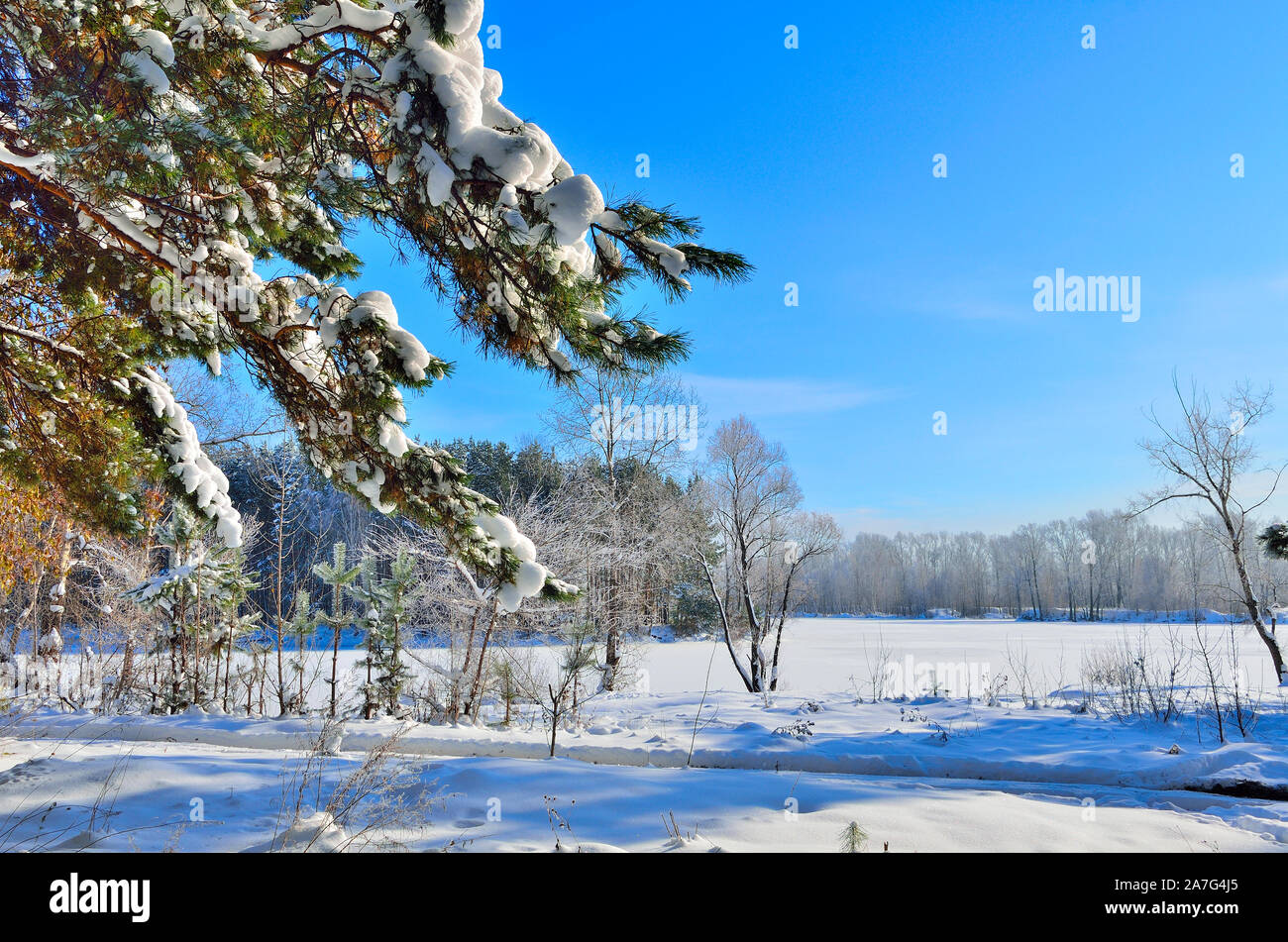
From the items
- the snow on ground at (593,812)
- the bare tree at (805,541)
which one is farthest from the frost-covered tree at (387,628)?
the bare tree at (805,541)

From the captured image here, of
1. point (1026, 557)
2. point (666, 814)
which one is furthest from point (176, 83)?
point (1026, 557)

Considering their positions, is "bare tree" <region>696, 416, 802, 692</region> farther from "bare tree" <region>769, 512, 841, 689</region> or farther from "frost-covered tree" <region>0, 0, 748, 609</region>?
"frost-covered tree" <region>0, 0, 748, 609</region>

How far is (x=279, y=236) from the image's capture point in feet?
14.6

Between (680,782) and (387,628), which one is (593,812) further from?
(387,628)

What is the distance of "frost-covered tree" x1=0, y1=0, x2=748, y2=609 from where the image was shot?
2986 millimetres

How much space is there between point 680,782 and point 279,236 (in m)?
4.99

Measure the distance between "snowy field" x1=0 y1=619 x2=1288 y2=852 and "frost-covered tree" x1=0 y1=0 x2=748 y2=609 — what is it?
5.06 ft

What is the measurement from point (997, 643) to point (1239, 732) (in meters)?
21.2

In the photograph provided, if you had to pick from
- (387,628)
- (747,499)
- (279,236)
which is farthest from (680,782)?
(747,499)

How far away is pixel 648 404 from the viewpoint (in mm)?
17781

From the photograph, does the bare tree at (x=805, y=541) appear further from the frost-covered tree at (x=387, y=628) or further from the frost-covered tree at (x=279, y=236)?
the frost-covered tree at (x=279, y=236)

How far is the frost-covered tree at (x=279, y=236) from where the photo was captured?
299 centimetres

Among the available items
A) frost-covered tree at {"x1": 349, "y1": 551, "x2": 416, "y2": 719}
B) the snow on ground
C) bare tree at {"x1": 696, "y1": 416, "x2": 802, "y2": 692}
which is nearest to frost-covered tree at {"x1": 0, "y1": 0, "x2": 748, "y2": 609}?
the snow on ground
